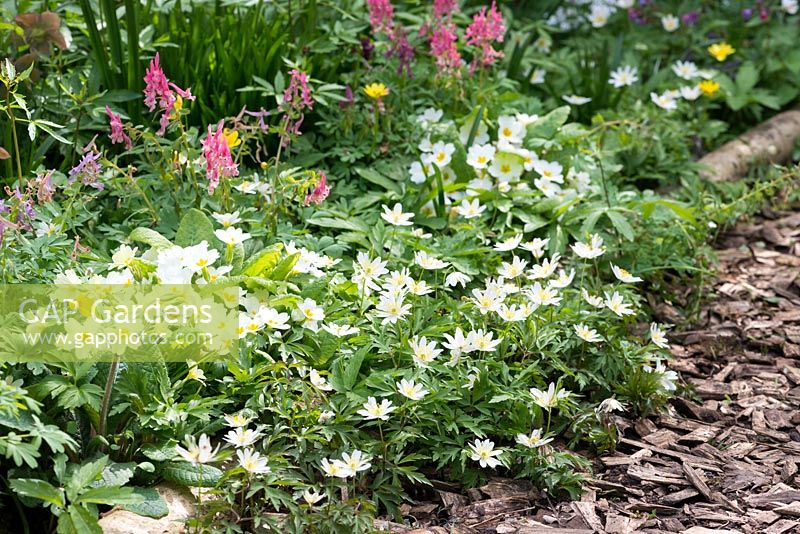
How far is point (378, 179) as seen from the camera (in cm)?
358

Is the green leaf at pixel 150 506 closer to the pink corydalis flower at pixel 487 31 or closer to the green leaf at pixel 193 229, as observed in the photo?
the green leaf at pixel 193 229

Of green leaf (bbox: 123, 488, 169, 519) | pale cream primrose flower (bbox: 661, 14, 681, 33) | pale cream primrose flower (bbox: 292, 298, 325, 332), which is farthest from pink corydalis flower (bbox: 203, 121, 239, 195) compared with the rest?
pale cream primrose flower (bbox: 661, 14, 681, 33)

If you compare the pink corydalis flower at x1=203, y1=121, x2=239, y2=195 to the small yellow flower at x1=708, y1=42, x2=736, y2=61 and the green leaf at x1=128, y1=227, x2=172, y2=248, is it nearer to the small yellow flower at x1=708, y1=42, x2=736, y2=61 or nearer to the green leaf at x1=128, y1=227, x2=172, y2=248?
the green leaf at x1=128, y1=227, x2=172, y2=248

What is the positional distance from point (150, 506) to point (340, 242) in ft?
3.90

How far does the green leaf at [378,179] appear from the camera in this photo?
3.56 meters

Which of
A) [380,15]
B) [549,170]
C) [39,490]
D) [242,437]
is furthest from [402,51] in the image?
[39,490]

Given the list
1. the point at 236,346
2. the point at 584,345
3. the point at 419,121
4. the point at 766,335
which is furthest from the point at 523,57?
the point at 236,346

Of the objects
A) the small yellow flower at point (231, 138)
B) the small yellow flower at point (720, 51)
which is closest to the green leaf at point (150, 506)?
the small yellow flower at point (231, 138)

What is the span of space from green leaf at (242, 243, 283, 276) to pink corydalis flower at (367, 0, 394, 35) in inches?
51.6

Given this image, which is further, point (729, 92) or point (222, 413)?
point (729, 92)

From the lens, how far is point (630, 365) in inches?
113

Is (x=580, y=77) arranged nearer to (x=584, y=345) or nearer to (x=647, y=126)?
(x=647, y=126)

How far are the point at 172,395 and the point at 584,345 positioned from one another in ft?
3.90

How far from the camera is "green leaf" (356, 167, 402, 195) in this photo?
356 centimetres
